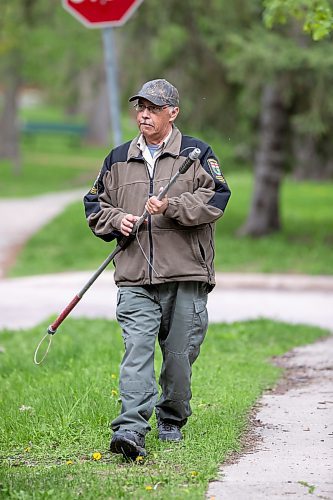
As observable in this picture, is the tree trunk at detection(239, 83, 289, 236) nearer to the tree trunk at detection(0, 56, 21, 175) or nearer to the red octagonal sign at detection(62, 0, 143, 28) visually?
the red octagonal sign at detection(62, 0, 143, 28)

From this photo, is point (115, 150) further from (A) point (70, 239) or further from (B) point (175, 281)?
(A) point (70, 239)

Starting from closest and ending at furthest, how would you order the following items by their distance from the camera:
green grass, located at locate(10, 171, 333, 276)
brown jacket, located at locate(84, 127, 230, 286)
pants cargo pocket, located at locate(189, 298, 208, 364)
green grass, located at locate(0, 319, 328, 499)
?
green grass, located at locate(0, 319, 328, 499) → brown jacket, located at locate(84, 127, 230, 286) → pants cargo pocket, located at locate(189, 298, 208, 364) → green grass, located at locate(10, 171, 333, 276)

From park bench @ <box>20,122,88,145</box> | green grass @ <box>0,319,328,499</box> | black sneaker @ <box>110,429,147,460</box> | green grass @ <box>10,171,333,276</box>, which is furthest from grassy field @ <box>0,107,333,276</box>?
park bench @ <box>20,122,88,145</box>

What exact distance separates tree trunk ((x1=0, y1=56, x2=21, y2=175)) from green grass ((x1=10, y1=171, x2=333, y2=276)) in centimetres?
1209

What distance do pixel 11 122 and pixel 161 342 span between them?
3449 centimetres

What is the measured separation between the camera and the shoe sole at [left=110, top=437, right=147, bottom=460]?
5551mm

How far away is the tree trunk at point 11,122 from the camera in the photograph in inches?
1465

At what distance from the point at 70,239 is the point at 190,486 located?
51.2 feet

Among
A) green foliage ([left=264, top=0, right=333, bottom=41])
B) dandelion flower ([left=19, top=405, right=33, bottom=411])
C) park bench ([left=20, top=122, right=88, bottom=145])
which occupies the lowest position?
dandelion flower ([left=19, top=405, right=33, bottom=411])

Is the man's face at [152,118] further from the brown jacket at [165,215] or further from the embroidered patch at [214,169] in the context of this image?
the embroidered patch at [214,169]

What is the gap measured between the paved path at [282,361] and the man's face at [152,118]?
1.73 metres

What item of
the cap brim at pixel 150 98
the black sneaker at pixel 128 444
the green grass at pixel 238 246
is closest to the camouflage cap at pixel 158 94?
the cap brim at pixel 150 98

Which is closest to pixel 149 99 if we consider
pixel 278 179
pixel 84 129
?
pixel 278 179

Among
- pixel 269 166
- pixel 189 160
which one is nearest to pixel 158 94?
pixel 189 160
